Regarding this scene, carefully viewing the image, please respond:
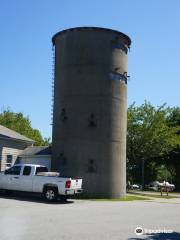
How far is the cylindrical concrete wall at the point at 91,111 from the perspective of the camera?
29828 mm

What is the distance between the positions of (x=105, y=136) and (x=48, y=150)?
5325mm

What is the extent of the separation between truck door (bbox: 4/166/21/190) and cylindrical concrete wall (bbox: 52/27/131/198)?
5.12m

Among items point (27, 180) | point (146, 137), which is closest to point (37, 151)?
point (27, 180)

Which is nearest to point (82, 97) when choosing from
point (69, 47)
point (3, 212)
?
point (69, 47)

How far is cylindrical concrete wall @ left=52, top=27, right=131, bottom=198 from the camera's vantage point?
29828mm

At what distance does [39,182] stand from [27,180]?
0.87 metres

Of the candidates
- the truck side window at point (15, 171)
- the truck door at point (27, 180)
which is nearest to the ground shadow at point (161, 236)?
the truck door at point (27, 180)

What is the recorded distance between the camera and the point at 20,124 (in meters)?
76.2

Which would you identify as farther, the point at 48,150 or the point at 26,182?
the point at 48,150

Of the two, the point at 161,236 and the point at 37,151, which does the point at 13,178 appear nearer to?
the point at 37,151

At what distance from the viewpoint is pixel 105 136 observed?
98.7 ft

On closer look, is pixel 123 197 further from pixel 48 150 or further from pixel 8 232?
pixel 8 232

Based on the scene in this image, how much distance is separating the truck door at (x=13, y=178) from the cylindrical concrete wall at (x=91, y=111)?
512 centimetres

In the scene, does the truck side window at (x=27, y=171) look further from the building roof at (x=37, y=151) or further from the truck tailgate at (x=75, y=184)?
the building roof at (x=37, y=151)
